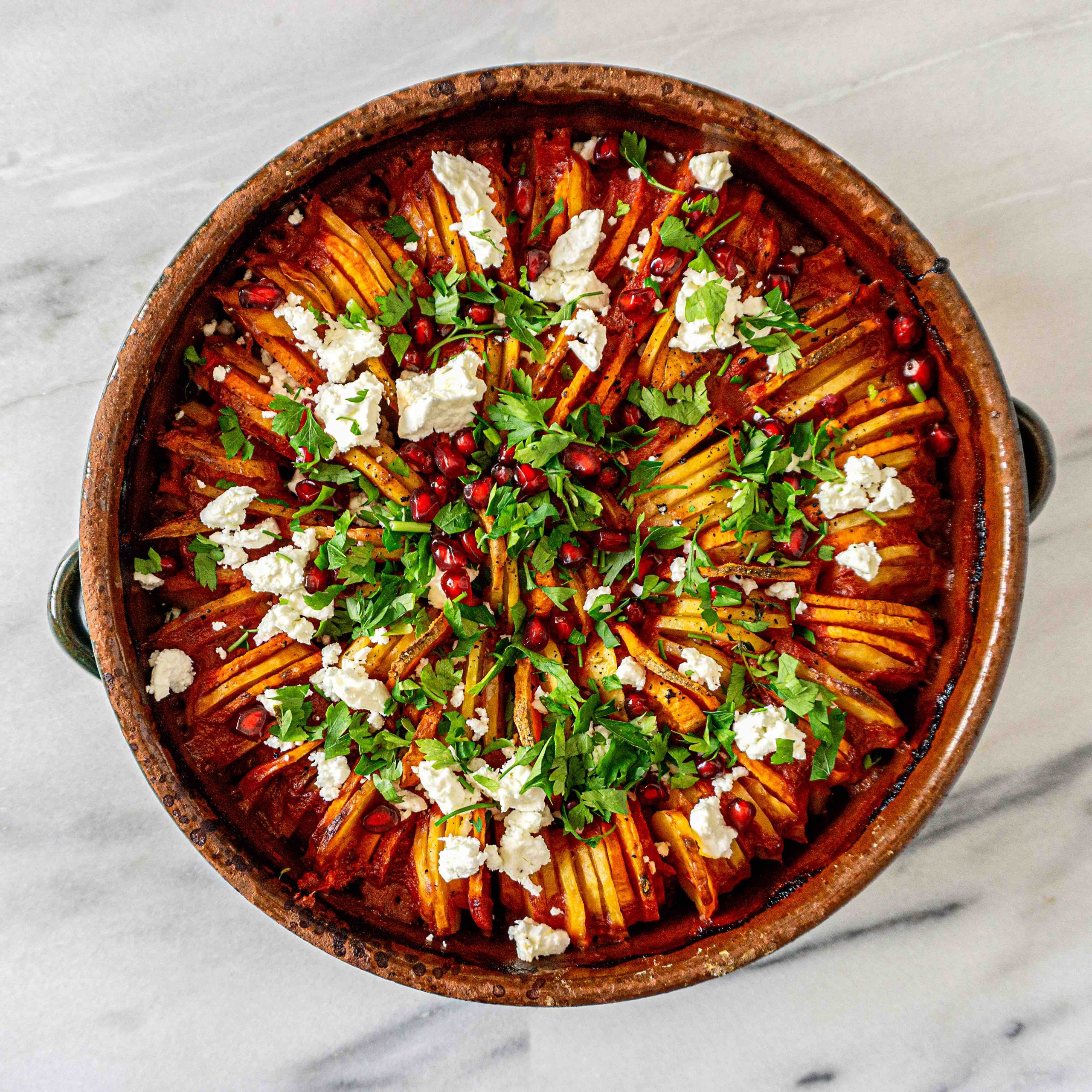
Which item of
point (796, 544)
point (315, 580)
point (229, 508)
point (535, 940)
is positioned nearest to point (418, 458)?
point (315, 580)

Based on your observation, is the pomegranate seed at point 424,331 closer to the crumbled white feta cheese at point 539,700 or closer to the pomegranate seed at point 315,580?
the pomegranate seed at point 315,580

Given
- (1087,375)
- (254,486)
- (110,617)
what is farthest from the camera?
(1087,375)

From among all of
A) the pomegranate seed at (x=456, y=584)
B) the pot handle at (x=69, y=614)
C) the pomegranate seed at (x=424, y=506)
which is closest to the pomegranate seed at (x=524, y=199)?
the pomegranate seed at (x=424, y=506)

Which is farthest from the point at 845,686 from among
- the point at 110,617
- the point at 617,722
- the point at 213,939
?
the point at 213,939

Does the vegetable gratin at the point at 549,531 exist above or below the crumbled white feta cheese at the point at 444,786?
above

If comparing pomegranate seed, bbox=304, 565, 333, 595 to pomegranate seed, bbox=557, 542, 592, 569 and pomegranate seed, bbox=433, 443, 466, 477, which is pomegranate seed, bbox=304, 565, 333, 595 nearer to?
pomegranate seed, bbox=433, 443, 466, 477

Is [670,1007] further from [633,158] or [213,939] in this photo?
[633,158]
